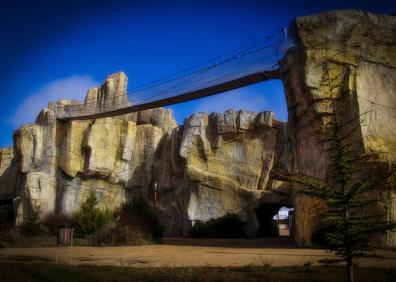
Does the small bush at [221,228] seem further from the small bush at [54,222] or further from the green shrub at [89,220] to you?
the small bush at [54,222]

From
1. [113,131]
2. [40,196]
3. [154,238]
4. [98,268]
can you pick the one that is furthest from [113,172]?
[98,268]

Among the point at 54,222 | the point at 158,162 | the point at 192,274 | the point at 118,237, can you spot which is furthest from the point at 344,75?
the point at 158,162

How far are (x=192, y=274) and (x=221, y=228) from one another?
16.8m

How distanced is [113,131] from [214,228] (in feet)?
34.7

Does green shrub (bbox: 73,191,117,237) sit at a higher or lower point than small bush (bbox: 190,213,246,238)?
higher

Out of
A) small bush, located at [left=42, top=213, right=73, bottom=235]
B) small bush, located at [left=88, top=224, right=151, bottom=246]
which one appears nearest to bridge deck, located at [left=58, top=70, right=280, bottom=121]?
small bush, located at [left=88, top=224, right=151, bottom=246]

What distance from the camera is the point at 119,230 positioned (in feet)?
56.7

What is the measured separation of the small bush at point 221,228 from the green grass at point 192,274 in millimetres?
15371

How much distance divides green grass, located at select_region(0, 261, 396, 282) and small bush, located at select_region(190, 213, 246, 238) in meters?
15.4

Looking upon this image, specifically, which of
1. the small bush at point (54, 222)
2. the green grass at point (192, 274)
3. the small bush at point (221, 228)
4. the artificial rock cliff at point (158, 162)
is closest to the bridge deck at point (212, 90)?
the artificial rock cliff at point (158, 162)

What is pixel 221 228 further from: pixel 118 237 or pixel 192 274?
pixel 192 274

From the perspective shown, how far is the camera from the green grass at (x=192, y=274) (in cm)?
743

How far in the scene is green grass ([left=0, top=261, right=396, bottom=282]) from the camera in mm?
7430

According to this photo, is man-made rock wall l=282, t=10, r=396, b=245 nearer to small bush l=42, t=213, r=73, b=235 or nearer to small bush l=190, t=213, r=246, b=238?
small bush l=190, t=213, r=246, b=238
